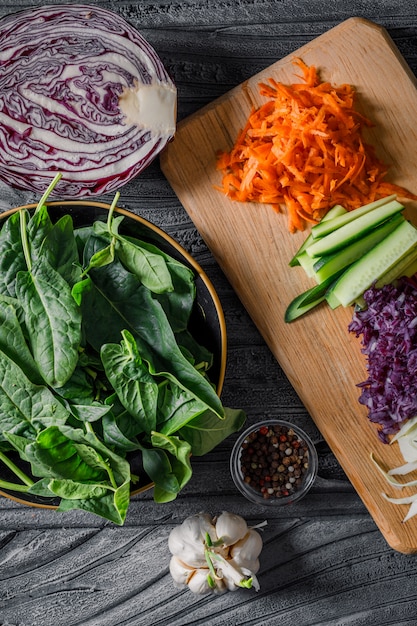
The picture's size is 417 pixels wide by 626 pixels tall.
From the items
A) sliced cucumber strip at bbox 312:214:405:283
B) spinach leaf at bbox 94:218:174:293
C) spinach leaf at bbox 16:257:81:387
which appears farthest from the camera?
sliced cucumber strip at bbox 312:214:405:283

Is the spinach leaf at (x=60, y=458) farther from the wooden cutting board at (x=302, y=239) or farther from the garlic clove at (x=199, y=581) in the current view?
the wooden cutting board at (x=302, y=239)

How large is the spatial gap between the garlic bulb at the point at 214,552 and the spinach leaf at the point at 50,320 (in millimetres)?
771

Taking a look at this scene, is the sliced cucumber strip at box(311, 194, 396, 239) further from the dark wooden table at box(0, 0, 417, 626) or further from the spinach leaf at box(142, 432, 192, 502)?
the spinach leaf at box(142, 432, 192, 502)

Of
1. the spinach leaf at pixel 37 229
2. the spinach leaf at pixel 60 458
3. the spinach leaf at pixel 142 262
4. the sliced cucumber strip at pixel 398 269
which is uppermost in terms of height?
the spinach leaf at pixel 37 229

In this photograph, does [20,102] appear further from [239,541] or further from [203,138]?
[239,541]

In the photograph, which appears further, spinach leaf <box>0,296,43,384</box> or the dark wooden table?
the dark wooden table

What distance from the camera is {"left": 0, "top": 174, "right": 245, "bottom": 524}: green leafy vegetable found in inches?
72.5

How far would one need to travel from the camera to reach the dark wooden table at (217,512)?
2375 millimetres

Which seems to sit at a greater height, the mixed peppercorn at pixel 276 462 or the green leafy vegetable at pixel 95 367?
the green leafy vegetable at pixel 95 367

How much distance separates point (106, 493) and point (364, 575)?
1046mm

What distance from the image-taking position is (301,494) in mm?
2322

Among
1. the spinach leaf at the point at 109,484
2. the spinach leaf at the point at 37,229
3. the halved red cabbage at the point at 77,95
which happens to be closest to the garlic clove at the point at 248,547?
the spinach leaf at the point at 109,484

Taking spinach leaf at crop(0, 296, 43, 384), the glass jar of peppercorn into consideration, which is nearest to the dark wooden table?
the glass jar of peppercorn

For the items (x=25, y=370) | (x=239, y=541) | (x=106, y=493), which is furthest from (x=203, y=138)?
(x=239, y=541)
